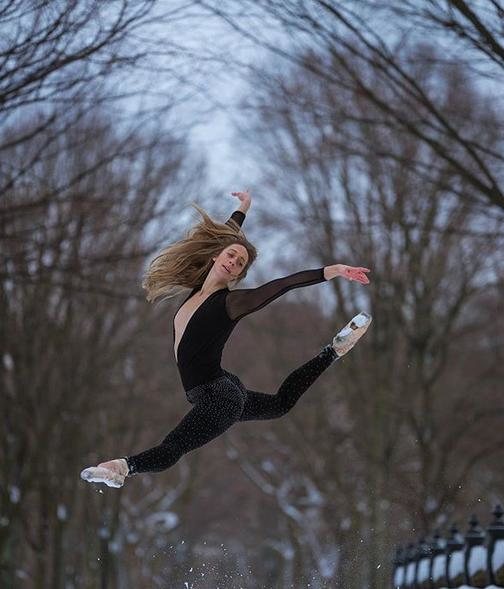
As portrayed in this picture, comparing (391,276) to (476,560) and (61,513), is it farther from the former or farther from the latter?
(476,560)

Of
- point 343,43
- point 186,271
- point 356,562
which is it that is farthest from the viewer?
point 356,562

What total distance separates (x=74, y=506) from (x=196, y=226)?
56.7 feet

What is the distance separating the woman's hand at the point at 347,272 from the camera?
7105 millimetres

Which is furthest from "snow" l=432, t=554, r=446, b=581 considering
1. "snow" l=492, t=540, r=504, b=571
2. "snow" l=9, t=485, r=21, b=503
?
"snow" l=9, t=485, r=21, b=503

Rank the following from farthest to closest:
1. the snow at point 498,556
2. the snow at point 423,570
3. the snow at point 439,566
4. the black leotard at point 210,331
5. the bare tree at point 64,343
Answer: the bare tree at point 64,343 → the snow at point 423,570 → the snow at point 439,566 → the snow at point 498,556 → the black leotard at point 210,331

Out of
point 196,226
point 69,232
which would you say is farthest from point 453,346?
point 196,226

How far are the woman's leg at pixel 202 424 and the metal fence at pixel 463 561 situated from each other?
8.57 ft

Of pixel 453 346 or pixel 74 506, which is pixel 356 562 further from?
pixel 453 346

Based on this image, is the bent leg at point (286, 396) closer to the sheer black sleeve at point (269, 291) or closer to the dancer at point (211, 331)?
the dancer at point (211, 331)

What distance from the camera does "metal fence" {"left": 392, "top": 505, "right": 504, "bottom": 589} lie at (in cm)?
934

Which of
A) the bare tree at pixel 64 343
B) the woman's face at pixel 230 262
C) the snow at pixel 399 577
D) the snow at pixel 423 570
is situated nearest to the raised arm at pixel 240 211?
the woman's face at pixel 230 262

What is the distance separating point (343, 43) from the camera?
10656 mm

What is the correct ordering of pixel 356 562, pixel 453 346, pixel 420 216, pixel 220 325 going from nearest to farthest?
pixel 220 325 < pixel 356 562 < pixel 420 216 < pixel 453 346

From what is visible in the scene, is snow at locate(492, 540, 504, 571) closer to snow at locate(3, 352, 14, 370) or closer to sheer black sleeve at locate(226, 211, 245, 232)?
sheer black sleeve at locate(226, 211, 245, 232)
